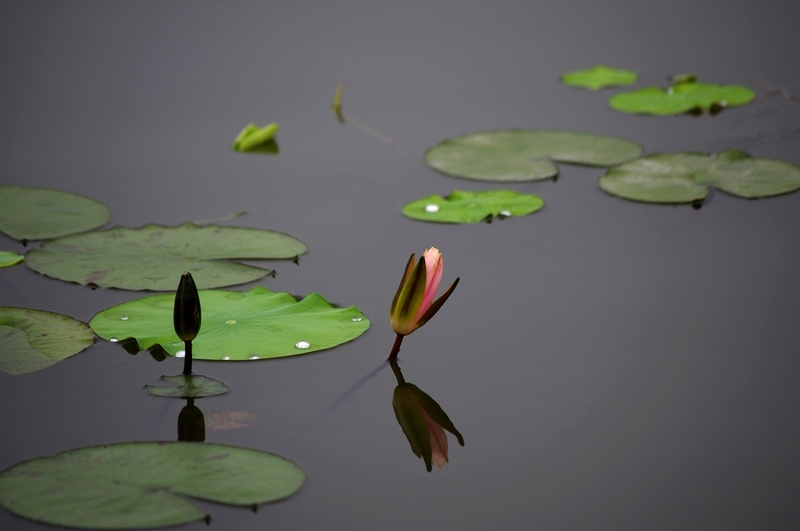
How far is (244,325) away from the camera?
1.82 metres

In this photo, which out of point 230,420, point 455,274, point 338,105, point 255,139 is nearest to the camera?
point 230,420

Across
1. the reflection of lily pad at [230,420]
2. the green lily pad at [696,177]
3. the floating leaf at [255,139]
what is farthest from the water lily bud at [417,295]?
the floating leaf at [255,139]

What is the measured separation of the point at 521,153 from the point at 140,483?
6.42 ft

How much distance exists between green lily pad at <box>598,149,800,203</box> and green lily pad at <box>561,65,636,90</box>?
0.99 metres

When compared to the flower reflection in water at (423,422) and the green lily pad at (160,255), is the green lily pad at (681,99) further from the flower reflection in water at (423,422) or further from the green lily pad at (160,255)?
the flower reflection in water at (423,422)

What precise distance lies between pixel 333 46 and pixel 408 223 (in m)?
2.06

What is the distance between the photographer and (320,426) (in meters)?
1.55

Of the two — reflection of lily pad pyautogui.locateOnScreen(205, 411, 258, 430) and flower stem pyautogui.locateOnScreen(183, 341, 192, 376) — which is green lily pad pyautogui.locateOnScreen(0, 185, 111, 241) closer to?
flower stem pyautogui.locateOnScreen(183, 341, 192, 376)

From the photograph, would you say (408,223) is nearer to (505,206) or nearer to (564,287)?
(505,206)

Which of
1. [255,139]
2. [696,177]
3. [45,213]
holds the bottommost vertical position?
[45,213]

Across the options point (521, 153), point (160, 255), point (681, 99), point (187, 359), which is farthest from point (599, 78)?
point (187, 359)

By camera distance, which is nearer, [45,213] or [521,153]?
[45,213]

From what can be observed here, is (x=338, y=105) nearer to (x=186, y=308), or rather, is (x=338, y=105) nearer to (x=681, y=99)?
(x=681, y=99)

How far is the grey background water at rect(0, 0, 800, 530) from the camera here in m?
1.43
